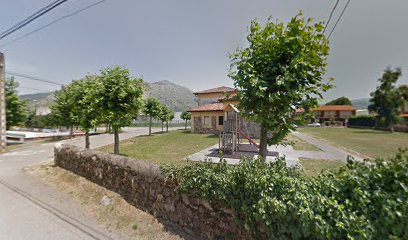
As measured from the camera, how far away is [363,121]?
1677 inches

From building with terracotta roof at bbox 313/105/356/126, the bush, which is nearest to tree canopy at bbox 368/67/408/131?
the bush

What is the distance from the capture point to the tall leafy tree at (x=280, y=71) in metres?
3.38

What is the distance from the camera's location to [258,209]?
8.09 ft

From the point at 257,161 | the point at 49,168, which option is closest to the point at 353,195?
the point at 257,161

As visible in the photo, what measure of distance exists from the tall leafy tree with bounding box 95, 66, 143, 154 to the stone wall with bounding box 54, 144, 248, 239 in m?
2.28

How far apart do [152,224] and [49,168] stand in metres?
7.81

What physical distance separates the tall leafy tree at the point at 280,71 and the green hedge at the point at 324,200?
49.3 inches

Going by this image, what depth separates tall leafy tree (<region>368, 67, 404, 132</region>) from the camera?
30.7m

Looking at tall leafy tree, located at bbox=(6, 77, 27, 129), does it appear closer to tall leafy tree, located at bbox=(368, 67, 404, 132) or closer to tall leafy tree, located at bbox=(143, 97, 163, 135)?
tall leafy tree, located at bbox=(143, 97, 163, 135)

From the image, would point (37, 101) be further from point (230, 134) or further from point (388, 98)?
point (388, 98)

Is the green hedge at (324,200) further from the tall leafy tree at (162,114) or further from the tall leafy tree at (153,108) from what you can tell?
the tall leafy tree at (162,114)

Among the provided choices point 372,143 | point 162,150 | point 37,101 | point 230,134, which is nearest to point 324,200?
point 230,134

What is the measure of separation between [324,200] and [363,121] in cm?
5395

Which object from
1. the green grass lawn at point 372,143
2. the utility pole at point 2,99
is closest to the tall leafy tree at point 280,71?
the green grass lawn at point 372,143
